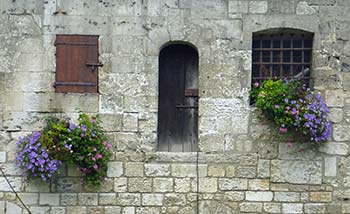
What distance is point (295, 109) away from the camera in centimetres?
497

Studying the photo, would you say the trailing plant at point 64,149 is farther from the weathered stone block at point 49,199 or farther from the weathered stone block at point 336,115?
the weathered stone block at point 336,115

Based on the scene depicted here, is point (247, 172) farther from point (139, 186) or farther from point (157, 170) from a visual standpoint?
point (139, 186)

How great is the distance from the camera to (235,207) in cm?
518

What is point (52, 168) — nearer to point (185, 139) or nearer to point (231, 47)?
point (185, 139)

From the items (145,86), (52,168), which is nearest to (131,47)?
(145,86)

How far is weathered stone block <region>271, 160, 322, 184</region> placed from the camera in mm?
5156

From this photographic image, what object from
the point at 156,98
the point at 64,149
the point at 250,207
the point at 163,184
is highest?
the point at 156,98

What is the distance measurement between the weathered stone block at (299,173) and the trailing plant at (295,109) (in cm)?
29

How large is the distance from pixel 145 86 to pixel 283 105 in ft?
5.09

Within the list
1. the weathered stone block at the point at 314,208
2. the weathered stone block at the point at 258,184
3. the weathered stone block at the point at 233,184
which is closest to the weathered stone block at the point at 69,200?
the weathered stone block at the point at 233,184

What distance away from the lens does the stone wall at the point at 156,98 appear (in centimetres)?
519

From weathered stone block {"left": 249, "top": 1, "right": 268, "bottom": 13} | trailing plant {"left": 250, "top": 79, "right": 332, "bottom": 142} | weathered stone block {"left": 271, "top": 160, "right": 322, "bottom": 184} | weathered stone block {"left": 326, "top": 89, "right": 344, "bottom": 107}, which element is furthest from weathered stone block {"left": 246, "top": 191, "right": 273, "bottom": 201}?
weathered stone block {"left": 249, "top": 1, "right": 268, "bottom": 13}

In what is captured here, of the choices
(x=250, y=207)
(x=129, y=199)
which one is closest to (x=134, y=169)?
(x=129, y=199)

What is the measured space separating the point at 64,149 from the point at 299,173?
2610mm
